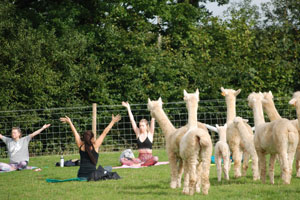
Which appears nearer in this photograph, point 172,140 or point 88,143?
point 172,140

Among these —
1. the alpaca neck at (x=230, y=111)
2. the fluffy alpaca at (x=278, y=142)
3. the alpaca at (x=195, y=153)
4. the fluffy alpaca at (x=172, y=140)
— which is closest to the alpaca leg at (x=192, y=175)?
the alpaca at (x=195, y=153)

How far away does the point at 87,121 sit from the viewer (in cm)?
2050

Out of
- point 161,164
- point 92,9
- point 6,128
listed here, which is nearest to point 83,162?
point 161,164

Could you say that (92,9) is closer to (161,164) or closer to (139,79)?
(139,79)

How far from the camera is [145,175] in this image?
11.2m

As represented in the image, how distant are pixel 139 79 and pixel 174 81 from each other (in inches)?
70.5

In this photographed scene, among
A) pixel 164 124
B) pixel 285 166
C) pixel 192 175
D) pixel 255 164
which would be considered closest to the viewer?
pixel 192 175

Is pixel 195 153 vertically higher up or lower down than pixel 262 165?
higher up

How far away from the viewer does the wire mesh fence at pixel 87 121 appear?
19.6 m

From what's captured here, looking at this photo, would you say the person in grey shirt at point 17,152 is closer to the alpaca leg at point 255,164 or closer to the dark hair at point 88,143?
the dark hair at point 88,143

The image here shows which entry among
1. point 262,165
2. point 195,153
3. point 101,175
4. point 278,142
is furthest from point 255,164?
point 101,175

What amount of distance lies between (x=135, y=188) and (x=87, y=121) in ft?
38.6

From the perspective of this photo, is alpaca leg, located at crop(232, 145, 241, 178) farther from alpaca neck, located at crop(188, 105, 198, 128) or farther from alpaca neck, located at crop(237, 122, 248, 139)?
alpaca neck, located at crop(188, 105, 198, 128)

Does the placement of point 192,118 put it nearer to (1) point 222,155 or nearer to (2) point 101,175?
(1) point 222,155
